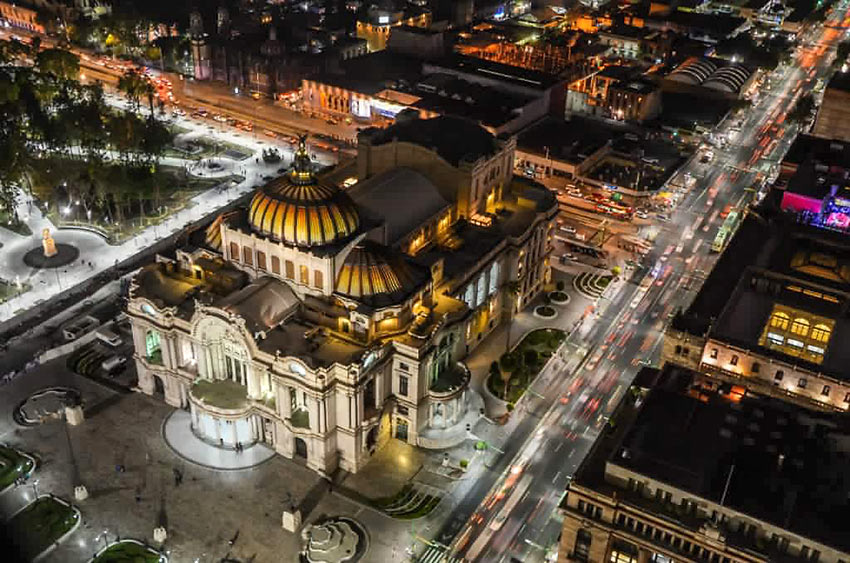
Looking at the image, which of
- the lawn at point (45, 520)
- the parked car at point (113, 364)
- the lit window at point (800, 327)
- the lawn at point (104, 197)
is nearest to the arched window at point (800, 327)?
the lit window at point (800, 327)

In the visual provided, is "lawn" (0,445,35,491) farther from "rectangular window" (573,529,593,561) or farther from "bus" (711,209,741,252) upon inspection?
"bus" (711,209,741,252)

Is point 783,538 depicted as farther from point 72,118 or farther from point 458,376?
point 72,118

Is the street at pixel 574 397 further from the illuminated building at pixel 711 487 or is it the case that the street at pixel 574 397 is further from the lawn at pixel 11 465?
the lawn at pixel 11 465

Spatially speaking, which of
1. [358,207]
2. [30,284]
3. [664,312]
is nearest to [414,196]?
[358,207]

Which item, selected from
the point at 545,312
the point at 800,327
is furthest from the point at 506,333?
the point at 800,327

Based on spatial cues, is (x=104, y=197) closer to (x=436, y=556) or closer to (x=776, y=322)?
(x=436, y=556)

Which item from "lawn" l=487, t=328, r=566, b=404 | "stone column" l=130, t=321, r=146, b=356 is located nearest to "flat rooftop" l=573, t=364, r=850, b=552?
"lawn" l=487, t=328, r=566, b=404
